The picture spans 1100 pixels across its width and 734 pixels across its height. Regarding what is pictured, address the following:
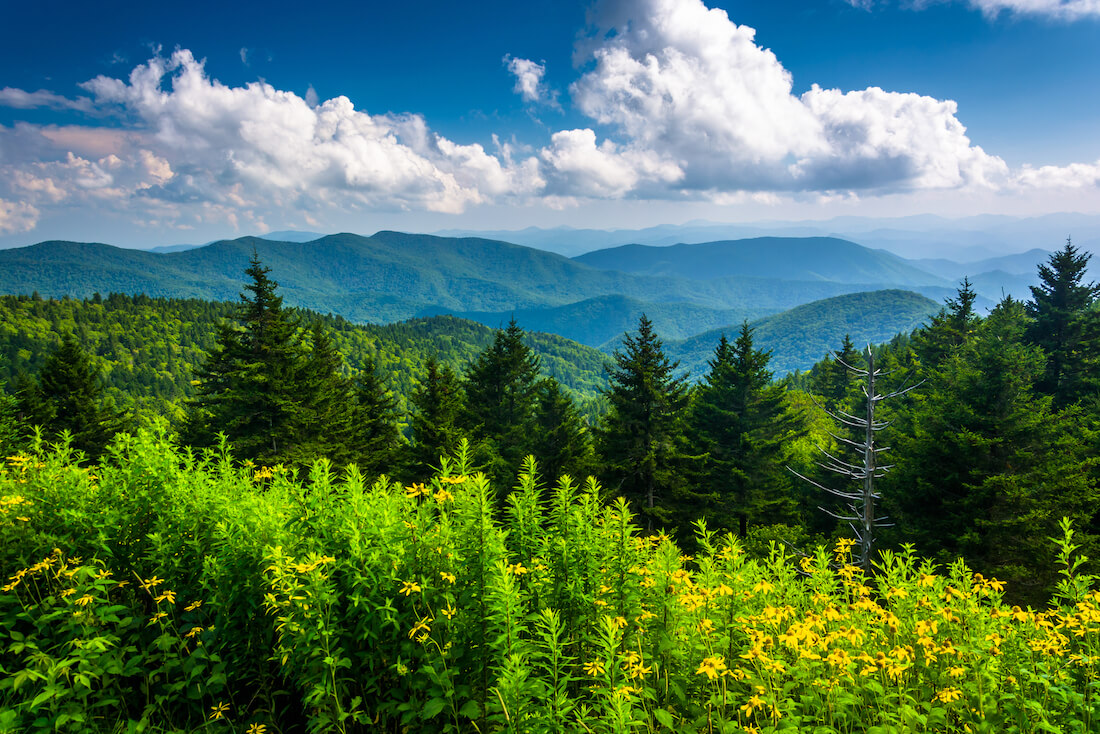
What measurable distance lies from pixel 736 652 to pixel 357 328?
175 m

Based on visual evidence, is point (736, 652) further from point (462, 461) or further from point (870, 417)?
point (870, 417)

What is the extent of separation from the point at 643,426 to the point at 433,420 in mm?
9246

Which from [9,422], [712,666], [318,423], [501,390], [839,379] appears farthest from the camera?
[839,379]

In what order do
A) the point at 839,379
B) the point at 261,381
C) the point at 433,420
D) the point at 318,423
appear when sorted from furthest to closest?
the point at 839,379 < the point at 433,420 < the point at 318,423 < the point at 261,381

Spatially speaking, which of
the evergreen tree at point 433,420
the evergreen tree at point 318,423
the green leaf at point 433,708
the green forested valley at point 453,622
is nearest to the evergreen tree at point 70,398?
the evergreen tree at point 318,423

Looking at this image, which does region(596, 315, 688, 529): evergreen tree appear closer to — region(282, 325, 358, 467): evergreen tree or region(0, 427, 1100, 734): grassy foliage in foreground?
region(282, 325, 358, 467): evergreen tree

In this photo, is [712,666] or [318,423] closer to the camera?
[712,666]

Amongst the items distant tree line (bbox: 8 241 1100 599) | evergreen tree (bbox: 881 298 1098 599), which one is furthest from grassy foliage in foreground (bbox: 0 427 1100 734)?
evergreen tree (bbox: 881 298 1098 599)

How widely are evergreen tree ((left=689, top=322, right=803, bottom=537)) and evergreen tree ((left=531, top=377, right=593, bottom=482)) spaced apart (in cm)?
564

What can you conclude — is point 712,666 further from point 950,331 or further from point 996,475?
point 950,331

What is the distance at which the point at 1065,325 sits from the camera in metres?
23.0

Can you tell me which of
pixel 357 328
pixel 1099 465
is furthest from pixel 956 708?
pixel 357 328

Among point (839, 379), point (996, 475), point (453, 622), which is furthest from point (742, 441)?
point (839, 379)

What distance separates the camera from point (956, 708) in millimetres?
3016
